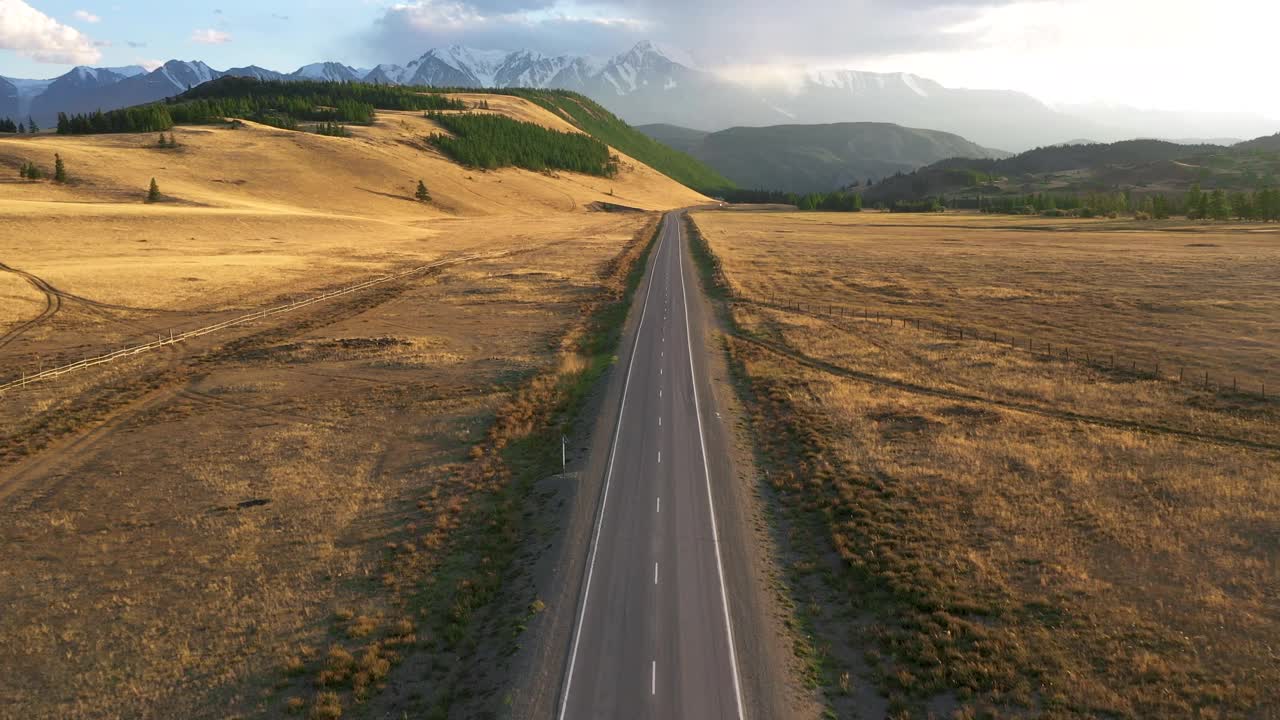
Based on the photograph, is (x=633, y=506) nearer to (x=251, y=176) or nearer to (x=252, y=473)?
(x=252, y=473)

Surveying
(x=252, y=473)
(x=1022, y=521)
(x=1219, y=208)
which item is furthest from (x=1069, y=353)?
(x=1219, y=208)

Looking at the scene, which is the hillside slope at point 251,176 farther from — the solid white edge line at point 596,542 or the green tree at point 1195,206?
the green tree at point 1195,206

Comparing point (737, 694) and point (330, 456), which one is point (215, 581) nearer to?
point (330, 456)

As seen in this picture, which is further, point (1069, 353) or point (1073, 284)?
point (1073, 284)

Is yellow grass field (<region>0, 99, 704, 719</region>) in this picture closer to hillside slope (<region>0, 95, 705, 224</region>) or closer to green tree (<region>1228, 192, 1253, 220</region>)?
hillside slope (<region>0, 95, 705, 224</region>)

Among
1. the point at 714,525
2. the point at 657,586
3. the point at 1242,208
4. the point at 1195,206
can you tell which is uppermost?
the point at 1195,206

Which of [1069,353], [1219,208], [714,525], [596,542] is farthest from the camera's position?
[1219,208]

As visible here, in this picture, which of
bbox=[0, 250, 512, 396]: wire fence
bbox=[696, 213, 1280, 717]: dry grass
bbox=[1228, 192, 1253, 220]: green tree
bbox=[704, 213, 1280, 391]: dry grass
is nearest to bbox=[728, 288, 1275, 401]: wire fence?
bbox=[704, 213, 1280, 391]: dry grass

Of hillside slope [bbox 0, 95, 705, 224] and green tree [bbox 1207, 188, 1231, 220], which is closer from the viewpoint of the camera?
hillside slope [bbox 0, 95, 705, 224]
